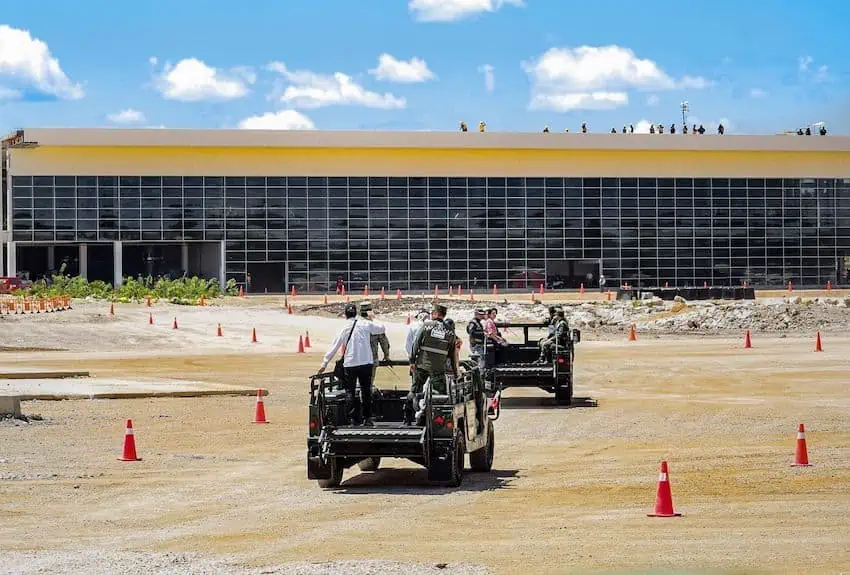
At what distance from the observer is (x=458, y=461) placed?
1595cm

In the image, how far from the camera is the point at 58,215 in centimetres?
8262

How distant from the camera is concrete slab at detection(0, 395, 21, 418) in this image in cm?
2339

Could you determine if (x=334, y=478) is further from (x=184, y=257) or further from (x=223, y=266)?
(x=184, y=257)

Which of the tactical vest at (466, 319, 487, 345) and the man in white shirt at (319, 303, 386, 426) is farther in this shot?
the tactical vest at (466, 319, 487, 345)

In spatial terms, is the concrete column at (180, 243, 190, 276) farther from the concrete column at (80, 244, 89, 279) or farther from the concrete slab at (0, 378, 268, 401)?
the concrete slab at (0, 378, 268, 401)

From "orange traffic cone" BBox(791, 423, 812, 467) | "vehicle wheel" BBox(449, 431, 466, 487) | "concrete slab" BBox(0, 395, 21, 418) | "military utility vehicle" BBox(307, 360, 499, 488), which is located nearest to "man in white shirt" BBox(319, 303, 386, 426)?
"military utility vehicle" BBox(307, 360, 499, 488)

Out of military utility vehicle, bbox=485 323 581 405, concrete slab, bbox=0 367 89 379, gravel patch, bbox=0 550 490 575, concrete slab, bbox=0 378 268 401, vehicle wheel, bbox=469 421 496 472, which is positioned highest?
military utility vehicle, bbox=485 323 581 405

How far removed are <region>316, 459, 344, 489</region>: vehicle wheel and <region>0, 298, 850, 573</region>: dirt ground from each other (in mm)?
112

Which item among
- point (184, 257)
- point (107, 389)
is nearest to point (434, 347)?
point (107, 389)

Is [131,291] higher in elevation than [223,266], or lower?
lower

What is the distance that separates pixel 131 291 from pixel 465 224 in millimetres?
24070

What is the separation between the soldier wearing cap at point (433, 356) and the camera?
1586cm

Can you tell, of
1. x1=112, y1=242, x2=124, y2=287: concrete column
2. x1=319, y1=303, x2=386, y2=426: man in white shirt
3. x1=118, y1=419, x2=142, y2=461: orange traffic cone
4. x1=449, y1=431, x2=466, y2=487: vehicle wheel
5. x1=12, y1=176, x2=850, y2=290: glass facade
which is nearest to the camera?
x1=449, y1=431, x2=466, y2=487: vehicle wheel

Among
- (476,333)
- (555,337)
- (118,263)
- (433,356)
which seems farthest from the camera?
(118,263)
